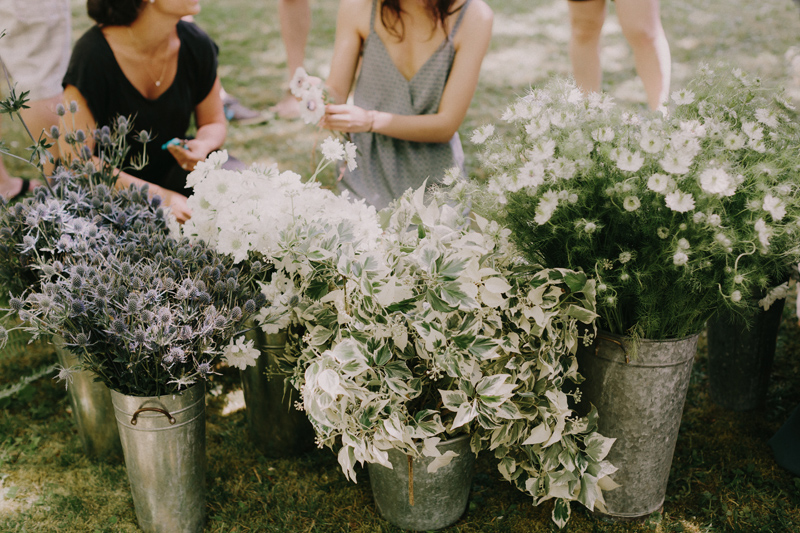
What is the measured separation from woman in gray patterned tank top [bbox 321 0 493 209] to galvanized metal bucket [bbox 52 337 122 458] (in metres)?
1.26

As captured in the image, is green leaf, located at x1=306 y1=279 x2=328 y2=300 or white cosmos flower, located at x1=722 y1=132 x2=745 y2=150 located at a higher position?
white cosmos flower, located at x1=722 y1=132 x2=745 y2=150

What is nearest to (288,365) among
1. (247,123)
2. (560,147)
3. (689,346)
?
(560,147)

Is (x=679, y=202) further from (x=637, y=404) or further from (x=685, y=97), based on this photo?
(x=637, y=404)

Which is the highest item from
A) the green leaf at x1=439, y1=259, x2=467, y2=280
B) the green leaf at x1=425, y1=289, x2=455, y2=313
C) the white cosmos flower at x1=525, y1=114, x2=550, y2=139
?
the white cosmos flower at x1=525, y1=114, x2=550, y2=139

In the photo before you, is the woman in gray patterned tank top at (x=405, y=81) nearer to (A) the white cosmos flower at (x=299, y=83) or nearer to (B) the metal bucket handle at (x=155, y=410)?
(A) the white cosmos flower at (x=299, y=83)

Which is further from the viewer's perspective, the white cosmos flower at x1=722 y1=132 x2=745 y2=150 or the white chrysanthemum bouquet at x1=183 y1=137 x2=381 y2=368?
the white chrysanthemum bouquet at x1=183 y1=137 x2=381 y2=368

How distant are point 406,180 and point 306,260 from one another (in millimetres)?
1153

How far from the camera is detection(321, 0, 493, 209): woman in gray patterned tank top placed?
8.71 ft

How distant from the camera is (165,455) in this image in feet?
5.81

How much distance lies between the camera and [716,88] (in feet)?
6.06

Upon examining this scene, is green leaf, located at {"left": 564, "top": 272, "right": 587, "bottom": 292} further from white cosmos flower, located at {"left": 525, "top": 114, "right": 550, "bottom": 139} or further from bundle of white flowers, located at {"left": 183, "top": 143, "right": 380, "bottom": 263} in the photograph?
bundle of white flowers, located at {"left": 183, "top": 143, "right": 380, "bottom": 263}

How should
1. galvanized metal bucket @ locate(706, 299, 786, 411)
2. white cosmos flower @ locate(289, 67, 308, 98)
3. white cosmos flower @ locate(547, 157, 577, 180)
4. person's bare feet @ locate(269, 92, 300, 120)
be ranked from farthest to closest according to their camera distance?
person's bare feet @ locate(269, 92, 300, 120)
galvanized metal bucket @ locate(706, 299, 786, 411)
white cosmos flower @ locate(289, 67, 308, 98)
white cosmos flower @ locate(547, 157, 577, 180)

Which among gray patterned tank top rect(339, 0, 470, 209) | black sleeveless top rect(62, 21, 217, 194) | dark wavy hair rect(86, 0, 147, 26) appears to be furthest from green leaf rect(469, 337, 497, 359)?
dark wavy hair rect(86, 0, 147, 26)

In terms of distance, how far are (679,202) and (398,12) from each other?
5.39 feet
